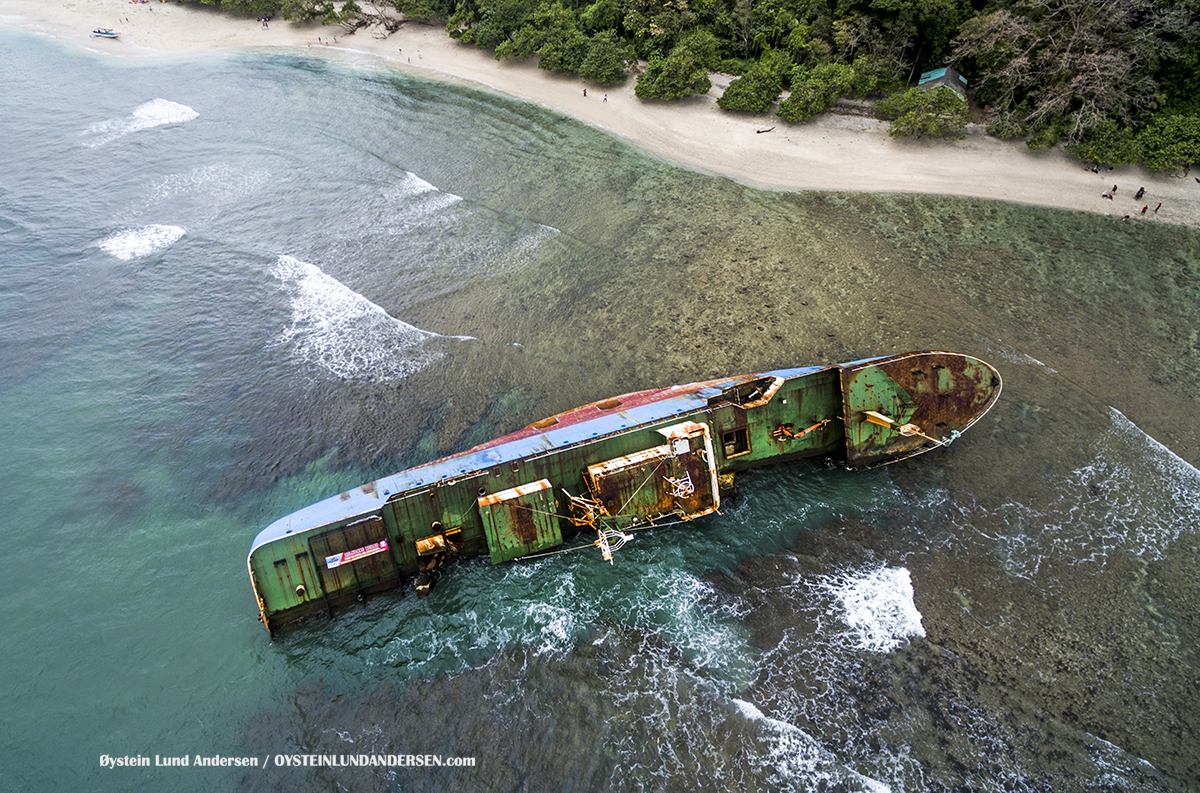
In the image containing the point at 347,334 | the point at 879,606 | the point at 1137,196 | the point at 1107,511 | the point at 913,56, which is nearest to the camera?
the point at 879,606

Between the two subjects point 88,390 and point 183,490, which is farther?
point 88,390

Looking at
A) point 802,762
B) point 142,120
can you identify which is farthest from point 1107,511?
point 142,120

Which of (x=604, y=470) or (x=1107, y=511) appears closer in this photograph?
(x=604, y=470)

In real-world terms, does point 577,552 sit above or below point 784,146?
below

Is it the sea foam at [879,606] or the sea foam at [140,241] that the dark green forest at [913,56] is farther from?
the sea foam at [879,606]

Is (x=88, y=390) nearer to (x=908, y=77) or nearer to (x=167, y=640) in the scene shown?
(x=167, y=640)

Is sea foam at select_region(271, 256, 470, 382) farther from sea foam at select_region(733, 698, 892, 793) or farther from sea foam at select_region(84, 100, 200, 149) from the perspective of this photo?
sea foam at select_region(84, 100, 200, 149)

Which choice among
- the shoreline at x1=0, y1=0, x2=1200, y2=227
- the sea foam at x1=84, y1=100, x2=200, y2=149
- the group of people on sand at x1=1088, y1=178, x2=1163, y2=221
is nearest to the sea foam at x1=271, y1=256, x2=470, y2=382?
the shoreline at x1=0, y1=0, x2=1200, y2=227

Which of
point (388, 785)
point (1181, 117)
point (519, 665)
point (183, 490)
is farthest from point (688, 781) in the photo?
point (1181, 117)

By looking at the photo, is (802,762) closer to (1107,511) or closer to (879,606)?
(879,606)
